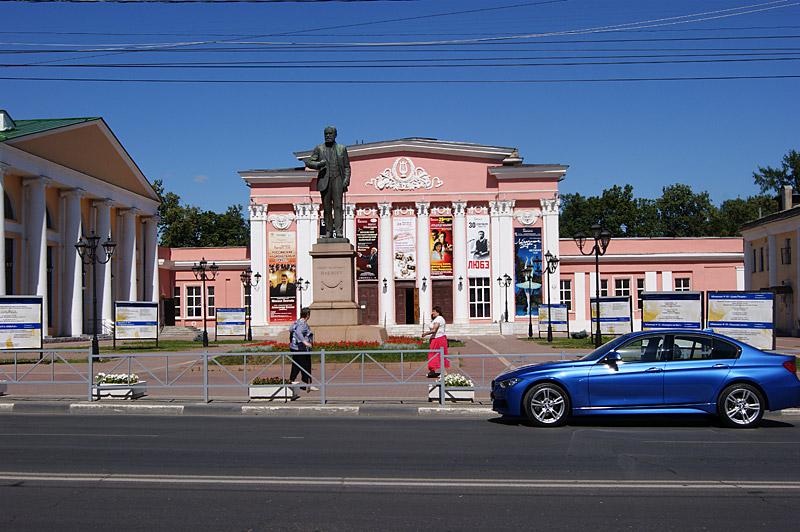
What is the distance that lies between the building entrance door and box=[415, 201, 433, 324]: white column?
3.66 meters

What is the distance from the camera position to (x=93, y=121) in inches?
2324

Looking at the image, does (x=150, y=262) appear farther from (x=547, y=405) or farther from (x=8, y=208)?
(x=547, y=405)

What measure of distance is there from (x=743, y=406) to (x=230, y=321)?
1765 inches

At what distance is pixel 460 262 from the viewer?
227ft

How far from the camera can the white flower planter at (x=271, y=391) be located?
18.5m

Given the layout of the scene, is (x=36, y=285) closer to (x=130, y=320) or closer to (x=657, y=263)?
(x=130, y=320)

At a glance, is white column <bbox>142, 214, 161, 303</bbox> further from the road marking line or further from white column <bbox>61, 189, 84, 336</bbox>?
the road marking line

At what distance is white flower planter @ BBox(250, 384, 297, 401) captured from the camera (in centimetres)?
1850

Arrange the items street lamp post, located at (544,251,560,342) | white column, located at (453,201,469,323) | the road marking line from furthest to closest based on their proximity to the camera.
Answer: white column, located at (453,201,469,323), street lamp post, located at (544,251,560,342), the road marking line

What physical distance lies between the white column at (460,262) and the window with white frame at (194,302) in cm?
2543

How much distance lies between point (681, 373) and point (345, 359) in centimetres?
756

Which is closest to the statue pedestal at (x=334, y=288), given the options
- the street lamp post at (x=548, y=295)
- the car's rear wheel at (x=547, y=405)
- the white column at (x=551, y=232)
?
the car's rear wheel at (x=547, y=405)

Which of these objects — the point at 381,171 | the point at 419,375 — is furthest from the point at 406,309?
the point at 419,375

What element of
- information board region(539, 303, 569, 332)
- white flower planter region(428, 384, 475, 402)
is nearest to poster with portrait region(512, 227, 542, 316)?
information board region(539, 303, 569, 332)
